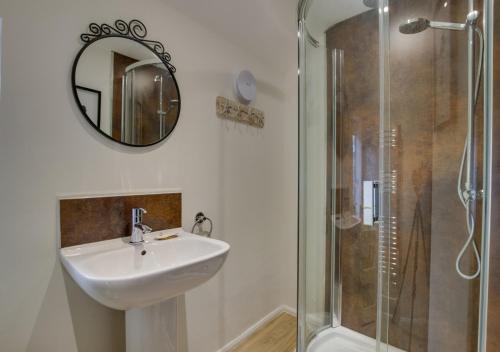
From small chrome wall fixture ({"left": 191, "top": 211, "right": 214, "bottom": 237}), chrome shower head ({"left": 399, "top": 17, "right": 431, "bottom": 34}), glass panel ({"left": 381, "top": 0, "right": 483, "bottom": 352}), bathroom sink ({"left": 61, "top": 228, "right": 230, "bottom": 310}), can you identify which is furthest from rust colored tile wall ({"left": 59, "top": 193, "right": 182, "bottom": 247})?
chrome shower head ({"left": 399, "top": 17, "right": 431, "bottom": 34})

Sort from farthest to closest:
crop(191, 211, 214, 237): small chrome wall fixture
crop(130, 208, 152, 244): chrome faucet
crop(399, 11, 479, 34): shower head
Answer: crop(191, 211, 214, 237): small chrome wall fixture < crop(399, 11, 479, 34): shower head < crop(130, 208, 152, 244): chrome faucet

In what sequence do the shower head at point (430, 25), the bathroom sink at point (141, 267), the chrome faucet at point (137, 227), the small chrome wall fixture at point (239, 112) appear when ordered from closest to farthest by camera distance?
the bathroom sink at point (141, 267), the chrome faucet at point (137, 227), the shower head at point (430, 25), the small chrome wall fixture at point (239, 112)

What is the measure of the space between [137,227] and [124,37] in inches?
35.8

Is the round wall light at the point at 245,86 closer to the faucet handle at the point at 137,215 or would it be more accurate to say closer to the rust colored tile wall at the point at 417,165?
the rust colored tile wall at the point at 417,165

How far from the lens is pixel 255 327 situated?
6.54ft

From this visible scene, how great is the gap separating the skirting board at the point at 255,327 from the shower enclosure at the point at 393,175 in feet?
1.62

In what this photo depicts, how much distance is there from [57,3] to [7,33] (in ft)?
0.76

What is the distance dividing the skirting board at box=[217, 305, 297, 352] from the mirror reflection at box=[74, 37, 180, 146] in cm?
146

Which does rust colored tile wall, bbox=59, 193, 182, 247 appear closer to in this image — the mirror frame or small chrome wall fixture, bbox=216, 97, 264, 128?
the mirror frame

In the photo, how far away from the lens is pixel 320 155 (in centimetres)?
175

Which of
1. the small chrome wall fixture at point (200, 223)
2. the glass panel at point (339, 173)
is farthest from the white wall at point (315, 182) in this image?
the small chrome wall fixture at point (200, 223)

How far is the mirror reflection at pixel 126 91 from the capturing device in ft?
3.72

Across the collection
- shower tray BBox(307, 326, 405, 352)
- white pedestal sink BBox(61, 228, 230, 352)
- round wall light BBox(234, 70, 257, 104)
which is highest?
round wall light BBox(234, 70, 257, 104)

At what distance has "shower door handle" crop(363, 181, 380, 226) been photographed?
5.47 ft
